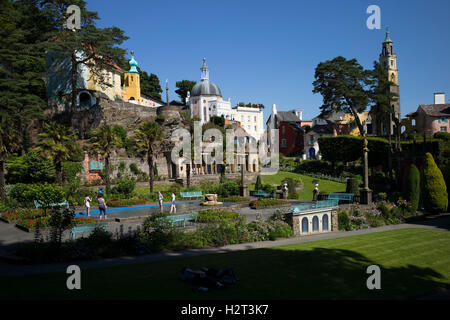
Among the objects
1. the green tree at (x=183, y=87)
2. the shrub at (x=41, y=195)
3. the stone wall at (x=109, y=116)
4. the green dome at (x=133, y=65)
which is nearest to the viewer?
the shrub at (x=41, y=195)

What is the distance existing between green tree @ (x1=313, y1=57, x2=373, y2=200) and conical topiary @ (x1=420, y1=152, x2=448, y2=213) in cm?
2993

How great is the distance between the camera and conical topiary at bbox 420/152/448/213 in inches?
906

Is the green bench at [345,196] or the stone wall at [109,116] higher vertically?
the stone wall at [109,116]

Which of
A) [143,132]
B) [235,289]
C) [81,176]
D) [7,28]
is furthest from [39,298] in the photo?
[7,28]

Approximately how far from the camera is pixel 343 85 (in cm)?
5244

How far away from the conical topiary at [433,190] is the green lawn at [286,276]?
397 inches

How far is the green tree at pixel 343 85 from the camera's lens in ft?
173

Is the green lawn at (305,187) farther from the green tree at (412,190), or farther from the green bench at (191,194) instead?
the green tree at (412,190)

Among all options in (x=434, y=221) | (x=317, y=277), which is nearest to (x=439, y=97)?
(x=434, y=221)

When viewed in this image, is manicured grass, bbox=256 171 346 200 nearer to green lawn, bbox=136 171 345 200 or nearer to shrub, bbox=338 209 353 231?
green lawn, bbox=136 171 345 200

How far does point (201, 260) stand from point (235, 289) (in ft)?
12.3

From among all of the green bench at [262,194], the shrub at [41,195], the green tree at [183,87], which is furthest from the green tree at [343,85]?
the green tree at [183,87]
